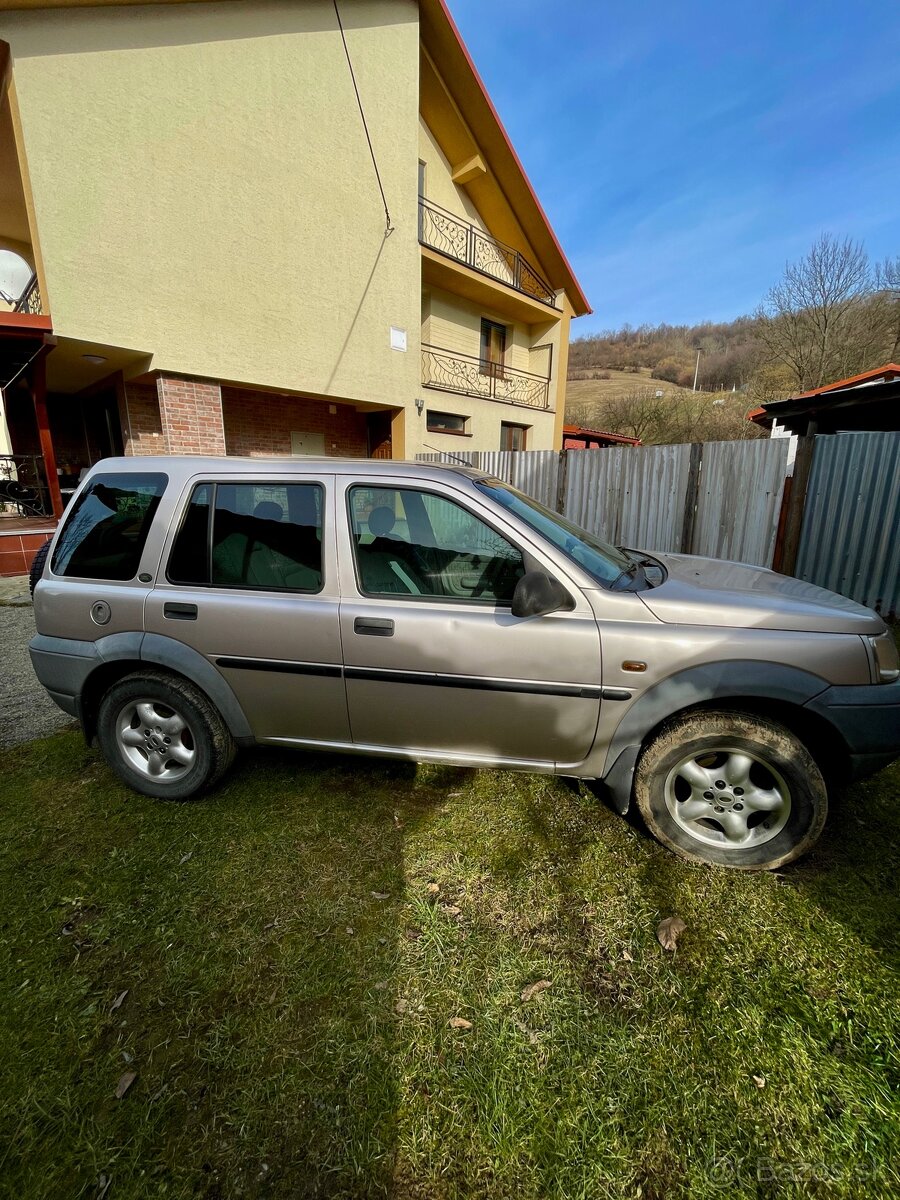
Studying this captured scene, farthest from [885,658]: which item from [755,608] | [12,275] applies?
[12,275]

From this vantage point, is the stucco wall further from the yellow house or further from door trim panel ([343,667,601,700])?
door trim panel ([343,667,601,700])

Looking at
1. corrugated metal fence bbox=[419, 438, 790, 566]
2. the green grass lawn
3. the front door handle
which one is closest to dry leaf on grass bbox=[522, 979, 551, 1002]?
the green grass lawn

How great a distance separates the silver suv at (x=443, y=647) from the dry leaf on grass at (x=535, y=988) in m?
0.82

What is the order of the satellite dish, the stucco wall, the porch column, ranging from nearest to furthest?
the stucco wall, the porch column, the satellite dish

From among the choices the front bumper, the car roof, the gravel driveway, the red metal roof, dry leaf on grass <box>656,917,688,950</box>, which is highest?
the red metal roof

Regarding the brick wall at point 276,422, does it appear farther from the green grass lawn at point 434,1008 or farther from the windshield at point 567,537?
the green grass lawn at point 434,1008

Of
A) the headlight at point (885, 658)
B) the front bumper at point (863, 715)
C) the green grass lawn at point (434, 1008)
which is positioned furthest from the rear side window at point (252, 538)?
the headlight at point (885, 658)

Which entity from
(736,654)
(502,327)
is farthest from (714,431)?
(736,654)

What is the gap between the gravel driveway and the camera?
3.65 m

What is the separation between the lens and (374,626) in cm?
235

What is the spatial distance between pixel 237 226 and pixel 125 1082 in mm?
10755

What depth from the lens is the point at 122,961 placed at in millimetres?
1920

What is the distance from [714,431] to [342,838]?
3112 centimetres

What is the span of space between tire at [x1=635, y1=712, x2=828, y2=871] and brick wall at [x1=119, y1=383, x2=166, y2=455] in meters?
9.99
